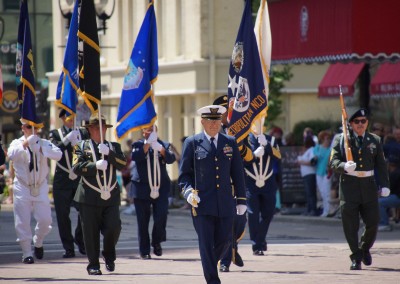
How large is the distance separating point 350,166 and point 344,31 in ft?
25.9

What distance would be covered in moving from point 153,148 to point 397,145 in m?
6.36

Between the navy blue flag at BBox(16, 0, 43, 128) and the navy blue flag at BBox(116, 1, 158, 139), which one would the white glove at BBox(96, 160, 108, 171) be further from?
the navy blue flag at BBox(116, 1, 158, 139)

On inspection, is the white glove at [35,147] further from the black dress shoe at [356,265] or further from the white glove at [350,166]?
the black dress shoe at [356,265]

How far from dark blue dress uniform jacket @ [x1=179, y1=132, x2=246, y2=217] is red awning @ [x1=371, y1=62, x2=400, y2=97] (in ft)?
53.2

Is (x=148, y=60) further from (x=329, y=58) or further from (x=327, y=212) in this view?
(x=327, y=212)

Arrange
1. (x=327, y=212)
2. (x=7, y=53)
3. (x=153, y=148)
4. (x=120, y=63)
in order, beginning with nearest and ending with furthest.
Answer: (x=153, y=148)
(x=327, y=212)
(x=120, y=63)
(x=7, y=53)

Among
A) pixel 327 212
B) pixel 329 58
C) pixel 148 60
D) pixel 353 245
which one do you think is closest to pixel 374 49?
pixel 329 58

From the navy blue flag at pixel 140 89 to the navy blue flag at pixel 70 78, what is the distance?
1.05 meters

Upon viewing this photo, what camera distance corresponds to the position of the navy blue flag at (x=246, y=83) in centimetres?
1681

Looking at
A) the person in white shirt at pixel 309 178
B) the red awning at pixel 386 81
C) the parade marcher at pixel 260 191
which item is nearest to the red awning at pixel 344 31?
the person in white shirt at pixel 309 178

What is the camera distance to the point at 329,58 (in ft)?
77.3

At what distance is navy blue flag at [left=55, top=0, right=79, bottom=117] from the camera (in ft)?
61.4

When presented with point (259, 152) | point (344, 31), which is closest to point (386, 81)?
point (344, 31)

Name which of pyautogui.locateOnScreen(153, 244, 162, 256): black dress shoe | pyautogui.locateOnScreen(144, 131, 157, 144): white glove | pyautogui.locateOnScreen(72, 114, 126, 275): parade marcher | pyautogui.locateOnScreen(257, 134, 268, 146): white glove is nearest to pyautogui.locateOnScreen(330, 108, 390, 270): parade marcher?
pyautogui.locateOnScreen(257, 134, 268, 146): white glove
